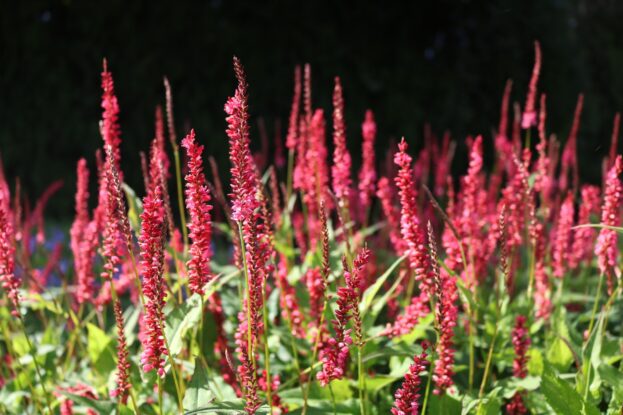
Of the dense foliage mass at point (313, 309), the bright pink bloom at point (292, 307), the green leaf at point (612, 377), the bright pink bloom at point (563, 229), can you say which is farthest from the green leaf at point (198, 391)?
the bright pink bloom at point (563, 229)

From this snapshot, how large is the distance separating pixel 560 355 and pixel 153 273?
1.61 metres

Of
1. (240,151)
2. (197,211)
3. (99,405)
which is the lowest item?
(99,405)

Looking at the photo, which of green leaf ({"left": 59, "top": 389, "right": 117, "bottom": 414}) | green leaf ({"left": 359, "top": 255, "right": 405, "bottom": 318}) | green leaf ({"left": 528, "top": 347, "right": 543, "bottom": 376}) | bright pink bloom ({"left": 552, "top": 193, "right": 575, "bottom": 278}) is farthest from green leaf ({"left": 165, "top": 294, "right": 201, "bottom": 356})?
bright pink bloom ({"left": 552, "top": 193, "right": 575, "bottom": 278})

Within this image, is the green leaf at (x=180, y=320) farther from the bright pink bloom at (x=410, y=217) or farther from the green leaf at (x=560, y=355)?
the green leaf at (x=560, y=355)

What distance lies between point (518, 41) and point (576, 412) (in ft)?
19.1

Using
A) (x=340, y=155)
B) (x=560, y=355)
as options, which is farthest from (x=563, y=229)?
(x=340, y=155)

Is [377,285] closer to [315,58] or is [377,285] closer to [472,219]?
[472,219]

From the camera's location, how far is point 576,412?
216cm

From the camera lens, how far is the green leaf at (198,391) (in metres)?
1.96

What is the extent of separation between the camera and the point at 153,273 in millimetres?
1677

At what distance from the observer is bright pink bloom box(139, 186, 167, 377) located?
5.37ft

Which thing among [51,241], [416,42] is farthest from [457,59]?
[51,241]

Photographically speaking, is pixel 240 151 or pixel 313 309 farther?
pixel 313 309

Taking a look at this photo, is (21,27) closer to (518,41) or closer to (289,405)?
(518,41)
